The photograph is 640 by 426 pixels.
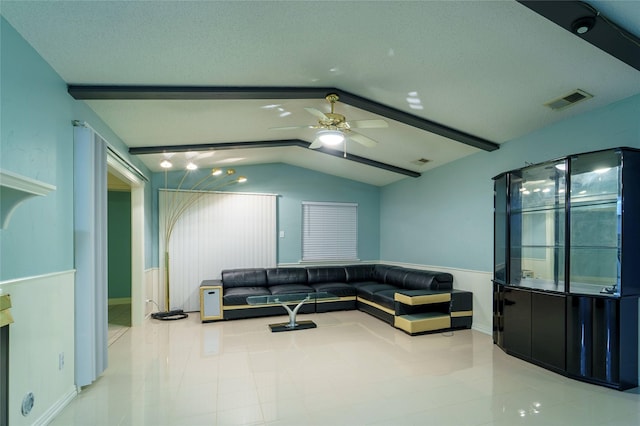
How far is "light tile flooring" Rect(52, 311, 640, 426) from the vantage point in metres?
2.46

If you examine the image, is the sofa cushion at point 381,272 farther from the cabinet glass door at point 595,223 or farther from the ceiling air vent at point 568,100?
the ceiling air vent at point 568,100

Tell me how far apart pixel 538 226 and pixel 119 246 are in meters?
7.81

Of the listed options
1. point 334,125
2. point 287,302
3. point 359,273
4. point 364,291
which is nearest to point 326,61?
point 334,125

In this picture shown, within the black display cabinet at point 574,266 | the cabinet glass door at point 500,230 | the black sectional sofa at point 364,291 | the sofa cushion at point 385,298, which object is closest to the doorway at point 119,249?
the black sectional sofa at point 364,291

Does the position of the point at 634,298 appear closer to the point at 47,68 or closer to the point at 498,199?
the point at 498,199

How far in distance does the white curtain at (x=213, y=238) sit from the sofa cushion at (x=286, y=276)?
13.7 inches

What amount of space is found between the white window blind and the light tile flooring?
9.43ft

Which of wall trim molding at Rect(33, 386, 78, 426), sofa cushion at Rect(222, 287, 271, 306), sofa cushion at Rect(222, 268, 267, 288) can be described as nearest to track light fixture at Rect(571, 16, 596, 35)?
wall trim molding at Rect(33, 386, 78, 426)

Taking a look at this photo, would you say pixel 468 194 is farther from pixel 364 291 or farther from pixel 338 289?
pixel 338 289

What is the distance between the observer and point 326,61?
2.88 meters

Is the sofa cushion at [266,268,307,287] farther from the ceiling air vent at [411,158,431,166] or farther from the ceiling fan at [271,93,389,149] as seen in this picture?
the ceiling fan at [271,93,389,149]

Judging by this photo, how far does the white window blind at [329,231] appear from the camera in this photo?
7.07 meters

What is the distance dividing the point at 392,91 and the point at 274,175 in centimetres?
391

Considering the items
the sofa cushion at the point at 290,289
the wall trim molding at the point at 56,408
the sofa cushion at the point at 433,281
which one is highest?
the sofa cushion at the point at 433,281
